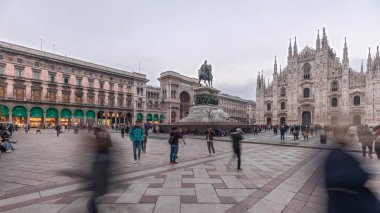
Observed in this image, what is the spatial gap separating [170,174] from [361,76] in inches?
2286

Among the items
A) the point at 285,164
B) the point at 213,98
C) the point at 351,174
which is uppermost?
the point at 213,98

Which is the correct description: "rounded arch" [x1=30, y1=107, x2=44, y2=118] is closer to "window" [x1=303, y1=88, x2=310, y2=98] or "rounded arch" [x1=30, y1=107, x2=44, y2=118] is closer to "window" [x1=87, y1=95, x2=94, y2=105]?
"window" [x1=87, y1=95, x2=94, y2=105]

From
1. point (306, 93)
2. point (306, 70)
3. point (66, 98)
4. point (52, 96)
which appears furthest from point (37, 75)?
point (306, 70)

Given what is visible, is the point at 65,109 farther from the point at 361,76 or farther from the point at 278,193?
the point at 361,76

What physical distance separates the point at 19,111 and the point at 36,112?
2.83 m

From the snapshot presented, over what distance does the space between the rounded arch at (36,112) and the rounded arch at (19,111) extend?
1156 millimetres

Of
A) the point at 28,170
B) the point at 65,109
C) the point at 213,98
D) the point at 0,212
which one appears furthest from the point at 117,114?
the point at 0,212

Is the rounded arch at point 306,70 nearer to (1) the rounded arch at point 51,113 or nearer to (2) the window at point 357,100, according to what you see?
(2) the window at point 357,100

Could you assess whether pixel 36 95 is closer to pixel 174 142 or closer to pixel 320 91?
pixel 174 142

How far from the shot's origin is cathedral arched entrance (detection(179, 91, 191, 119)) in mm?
71000

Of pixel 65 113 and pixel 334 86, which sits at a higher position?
pixel 334 86

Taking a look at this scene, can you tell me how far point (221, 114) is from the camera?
93.2ft

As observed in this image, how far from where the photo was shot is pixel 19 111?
4053 centimetres

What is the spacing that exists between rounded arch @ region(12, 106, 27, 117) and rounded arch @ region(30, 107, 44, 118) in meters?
1.16
